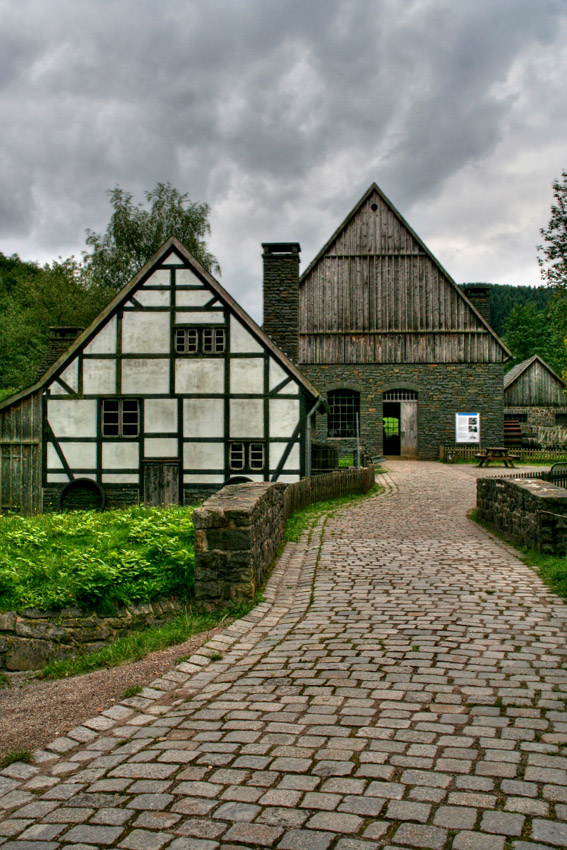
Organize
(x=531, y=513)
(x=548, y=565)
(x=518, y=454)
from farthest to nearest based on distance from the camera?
(x=518, y=454)
(x=531, y=513)
(x=548, y=565)

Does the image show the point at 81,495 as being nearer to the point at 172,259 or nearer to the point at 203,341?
the point at 203,341

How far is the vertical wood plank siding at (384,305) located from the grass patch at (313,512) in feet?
36.2

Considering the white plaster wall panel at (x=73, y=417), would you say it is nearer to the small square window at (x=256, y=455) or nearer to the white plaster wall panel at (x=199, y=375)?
the white plaster wall panel at (x=199, y=375)

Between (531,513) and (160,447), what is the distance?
11304 mm

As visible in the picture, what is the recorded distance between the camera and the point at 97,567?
748cm

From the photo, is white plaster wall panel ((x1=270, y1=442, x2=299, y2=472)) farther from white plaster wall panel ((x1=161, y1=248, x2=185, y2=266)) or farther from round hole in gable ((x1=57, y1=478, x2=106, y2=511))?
white plaster wall panel ((x1=161, y1=248, x2=185, y2=266))

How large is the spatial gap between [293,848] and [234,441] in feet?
53.5

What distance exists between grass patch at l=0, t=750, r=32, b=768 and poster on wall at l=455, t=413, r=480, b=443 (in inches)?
1050

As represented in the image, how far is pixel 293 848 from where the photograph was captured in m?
2.97

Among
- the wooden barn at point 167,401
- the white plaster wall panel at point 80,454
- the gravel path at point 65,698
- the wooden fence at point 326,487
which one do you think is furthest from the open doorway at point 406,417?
the gravel path at point 65,698

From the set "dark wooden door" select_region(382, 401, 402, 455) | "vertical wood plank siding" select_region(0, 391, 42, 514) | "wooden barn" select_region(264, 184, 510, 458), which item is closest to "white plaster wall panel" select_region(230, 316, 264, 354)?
"vertical wood plank siding" select_region(0, 391, 42, 514)

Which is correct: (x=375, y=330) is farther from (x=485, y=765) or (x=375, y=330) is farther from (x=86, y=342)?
(x=485, y=765)

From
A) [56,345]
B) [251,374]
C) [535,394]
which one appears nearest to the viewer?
[251,374]

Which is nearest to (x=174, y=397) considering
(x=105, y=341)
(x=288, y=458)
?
(x=105, y=341)
